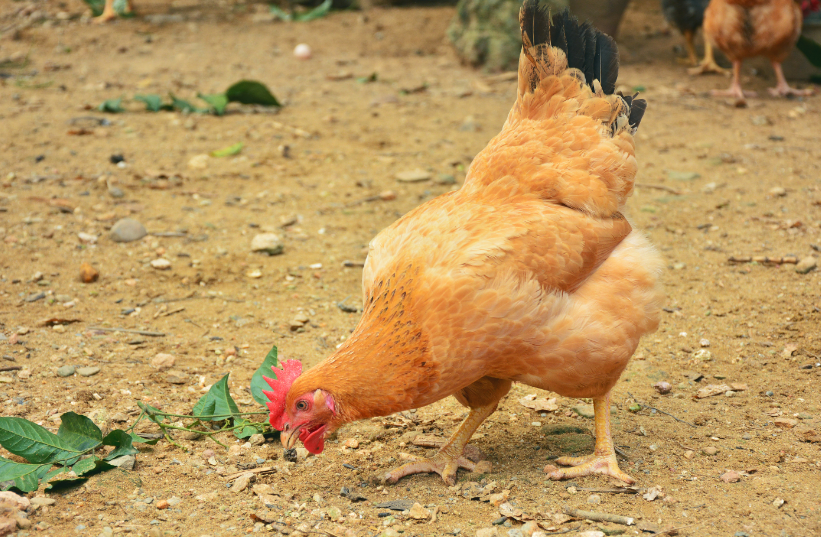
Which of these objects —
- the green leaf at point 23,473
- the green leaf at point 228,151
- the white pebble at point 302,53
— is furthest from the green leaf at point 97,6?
the green leaf at point 23,473

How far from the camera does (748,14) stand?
7.38m

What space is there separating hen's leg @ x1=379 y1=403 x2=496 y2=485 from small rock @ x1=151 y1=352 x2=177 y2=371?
1340 millimetres

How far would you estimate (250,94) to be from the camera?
22.9ft

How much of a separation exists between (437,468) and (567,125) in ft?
5.34

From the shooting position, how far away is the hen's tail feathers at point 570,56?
3.23m

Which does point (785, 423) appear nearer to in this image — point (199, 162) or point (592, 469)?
point (592, 469)

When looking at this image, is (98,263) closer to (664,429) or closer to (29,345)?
(29,345)

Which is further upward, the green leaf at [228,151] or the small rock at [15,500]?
the green leaf at [228,151]

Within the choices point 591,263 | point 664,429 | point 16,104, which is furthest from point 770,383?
point 16,104

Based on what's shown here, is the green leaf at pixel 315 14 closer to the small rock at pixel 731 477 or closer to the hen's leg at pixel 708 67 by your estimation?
the hen's leg at pixel 708 67

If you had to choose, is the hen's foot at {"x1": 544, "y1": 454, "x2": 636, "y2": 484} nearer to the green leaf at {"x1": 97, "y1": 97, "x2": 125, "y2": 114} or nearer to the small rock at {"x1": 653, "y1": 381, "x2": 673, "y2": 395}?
the small rock at {"x1": 653, "y1": 381, "x2": 673, "y2": 395}

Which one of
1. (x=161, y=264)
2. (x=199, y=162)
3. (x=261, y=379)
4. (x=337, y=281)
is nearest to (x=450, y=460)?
(x=261, y=379)

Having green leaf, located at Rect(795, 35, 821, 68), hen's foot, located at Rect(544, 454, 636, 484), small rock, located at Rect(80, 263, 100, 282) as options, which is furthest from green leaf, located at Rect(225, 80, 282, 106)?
green leaf, located at Rect(795, 35, 821, 68)

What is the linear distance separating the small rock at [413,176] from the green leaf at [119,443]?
3391 mm
